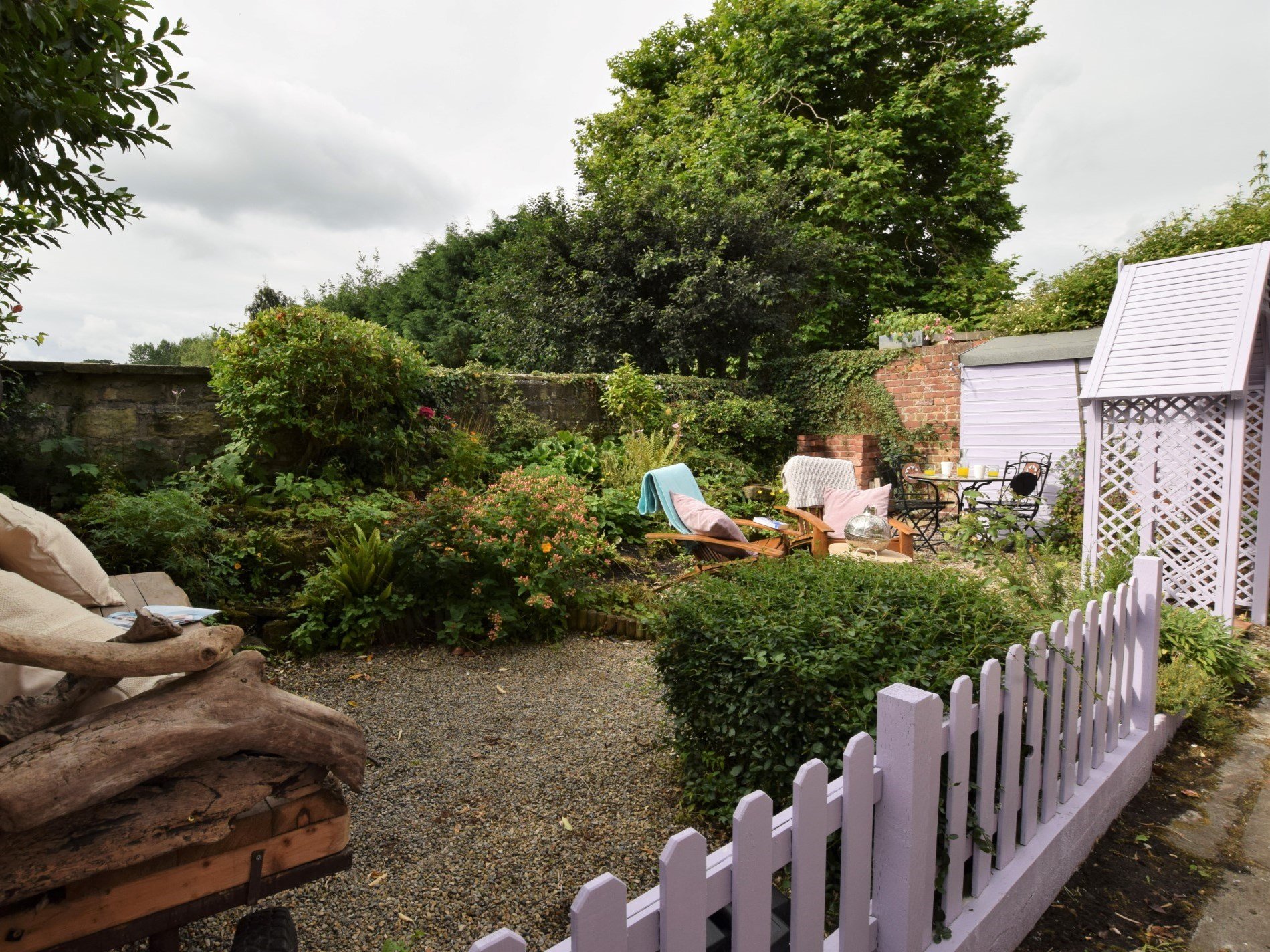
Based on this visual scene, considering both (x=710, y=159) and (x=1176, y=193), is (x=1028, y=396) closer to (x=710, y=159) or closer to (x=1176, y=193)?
(x=1176, y=193)

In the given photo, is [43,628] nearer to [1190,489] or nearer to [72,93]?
[72,93]

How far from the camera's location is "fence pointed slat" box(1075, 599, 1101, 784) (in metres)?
2.10

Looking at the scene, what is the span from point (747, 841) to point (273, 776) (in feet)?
2.72

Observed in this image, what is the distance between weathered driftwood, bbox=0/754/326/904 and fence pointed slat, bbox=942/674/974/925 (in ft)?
4.22

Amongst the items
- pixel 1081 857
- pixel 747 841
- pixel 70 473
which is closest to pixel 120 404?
pixel 70 473

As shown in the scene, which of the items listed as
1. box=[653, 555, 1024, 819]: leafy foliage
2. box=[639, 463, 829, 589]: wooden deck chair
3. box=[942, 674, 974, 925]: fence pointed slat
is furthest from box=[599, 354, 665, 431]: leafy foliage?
box=[942, 674, 974, 925]: fence pointed slat

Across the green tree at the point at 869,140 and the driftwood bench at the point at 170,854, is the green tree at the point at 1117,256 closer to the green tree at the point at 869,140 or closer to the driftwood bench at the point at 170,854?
the green tree at the point at 869,140

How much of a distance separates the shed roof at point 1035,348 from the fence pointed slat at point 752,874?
869 cm

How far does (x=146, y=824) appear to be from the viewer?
103 cm

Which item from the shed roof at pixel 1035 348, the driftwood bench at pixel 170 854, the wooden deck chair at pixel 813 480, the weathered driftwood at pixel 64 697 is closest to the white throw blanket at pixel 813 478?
the wooden deck chair at pixel 813 480

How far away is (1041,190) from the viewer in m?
13.0

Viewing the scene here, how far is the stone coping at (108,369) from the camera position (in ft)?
15.1

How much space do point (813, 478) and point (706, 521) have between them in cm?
245

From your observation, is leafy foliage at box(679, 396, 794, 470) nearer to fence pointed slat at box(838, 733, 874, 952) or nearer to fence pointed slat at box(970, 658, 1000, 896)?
fence pointed slat at box(970, 658, 1000, 896)
